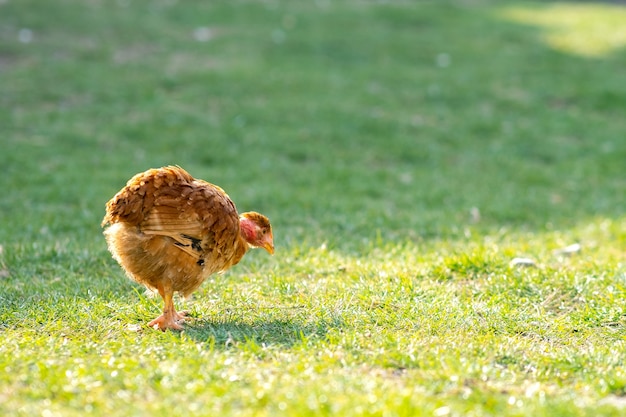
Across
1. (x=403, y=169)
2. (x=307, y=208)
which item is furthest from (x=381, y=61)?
(x=307, y=208)

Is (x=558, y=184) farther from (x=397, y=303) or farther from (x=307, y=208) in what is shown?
(x=397, y=303)

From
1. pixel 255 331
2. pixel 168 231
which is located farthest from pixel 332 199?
pixel 168 231

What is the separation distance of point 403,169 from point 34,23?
314 inches

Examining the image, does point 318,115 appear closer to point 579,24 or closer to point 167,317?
point 167,317

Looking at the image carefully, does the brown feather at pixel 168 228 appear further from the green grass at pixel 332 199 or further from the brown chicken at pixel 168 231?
the green grass at pixel 332 199

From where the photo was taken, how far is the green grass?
401 cm

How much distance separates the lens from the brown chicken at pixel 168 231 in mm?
4656

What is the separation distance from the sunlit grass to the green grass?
0.37ft

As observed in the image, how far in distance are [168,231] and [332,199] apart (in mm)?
4189

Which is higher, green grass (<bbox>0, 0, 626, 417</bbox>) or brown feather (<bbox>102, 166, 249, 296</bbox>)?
brown feather (<bbox>102, 166, 249, 296</bbox>)

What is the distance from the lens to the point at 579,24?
1688 cm

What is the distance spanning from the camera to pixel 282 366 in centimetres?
413

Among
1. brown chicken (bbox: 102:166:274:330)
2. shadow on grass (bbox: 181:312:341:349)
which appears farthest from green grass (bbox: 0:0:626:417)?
brown chicken (bbox: 102:166:274:330)

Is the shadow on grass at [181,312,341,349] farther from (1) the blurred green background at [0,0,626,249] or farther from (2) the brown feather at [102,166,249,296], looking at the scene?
(1) the blurred green background at [0,0,626,249]
